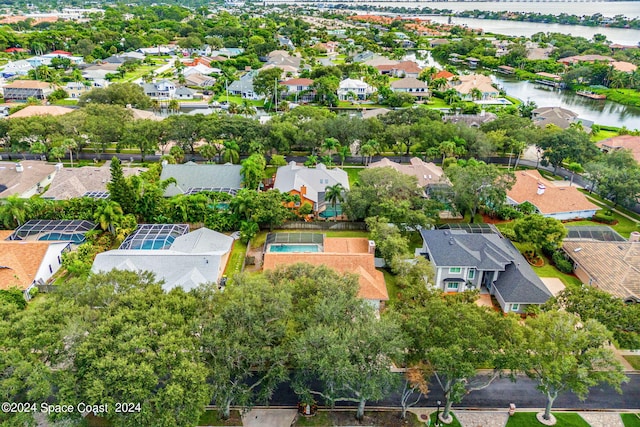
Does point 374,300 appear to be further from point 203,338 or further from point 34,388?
point 34,388

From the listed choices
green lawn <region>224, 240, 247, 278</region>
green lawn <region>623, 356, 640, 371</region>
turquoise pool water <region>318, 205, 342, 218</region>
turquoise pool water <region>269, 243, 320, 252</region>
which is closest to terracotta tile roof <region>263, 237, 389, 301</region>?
turquoise pool water <region>269, 243, 320, 252</region>

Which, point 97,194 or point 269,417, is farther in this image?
point 97,194

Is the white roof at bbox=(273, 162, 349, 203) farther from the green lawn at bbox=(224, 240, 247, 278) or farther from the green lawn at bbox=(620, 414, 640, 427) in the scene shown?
the green lawn at bbox=(620, 414, 640, 427)

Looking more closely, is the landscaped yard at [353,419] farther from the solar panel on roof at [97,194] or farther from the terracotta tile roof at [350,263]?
the solar panel on roof at [97,194]

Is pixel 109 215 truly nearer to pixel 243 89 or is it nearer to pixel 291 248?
pixel 291 248

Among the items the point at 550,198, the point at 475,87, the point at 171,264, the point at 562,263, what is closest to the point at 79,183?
the point at 171,264

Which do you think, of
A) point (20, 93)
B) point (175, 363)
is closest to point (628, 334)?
point (175, 363)

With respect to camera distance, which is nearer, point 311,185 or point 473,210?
point 473,210
